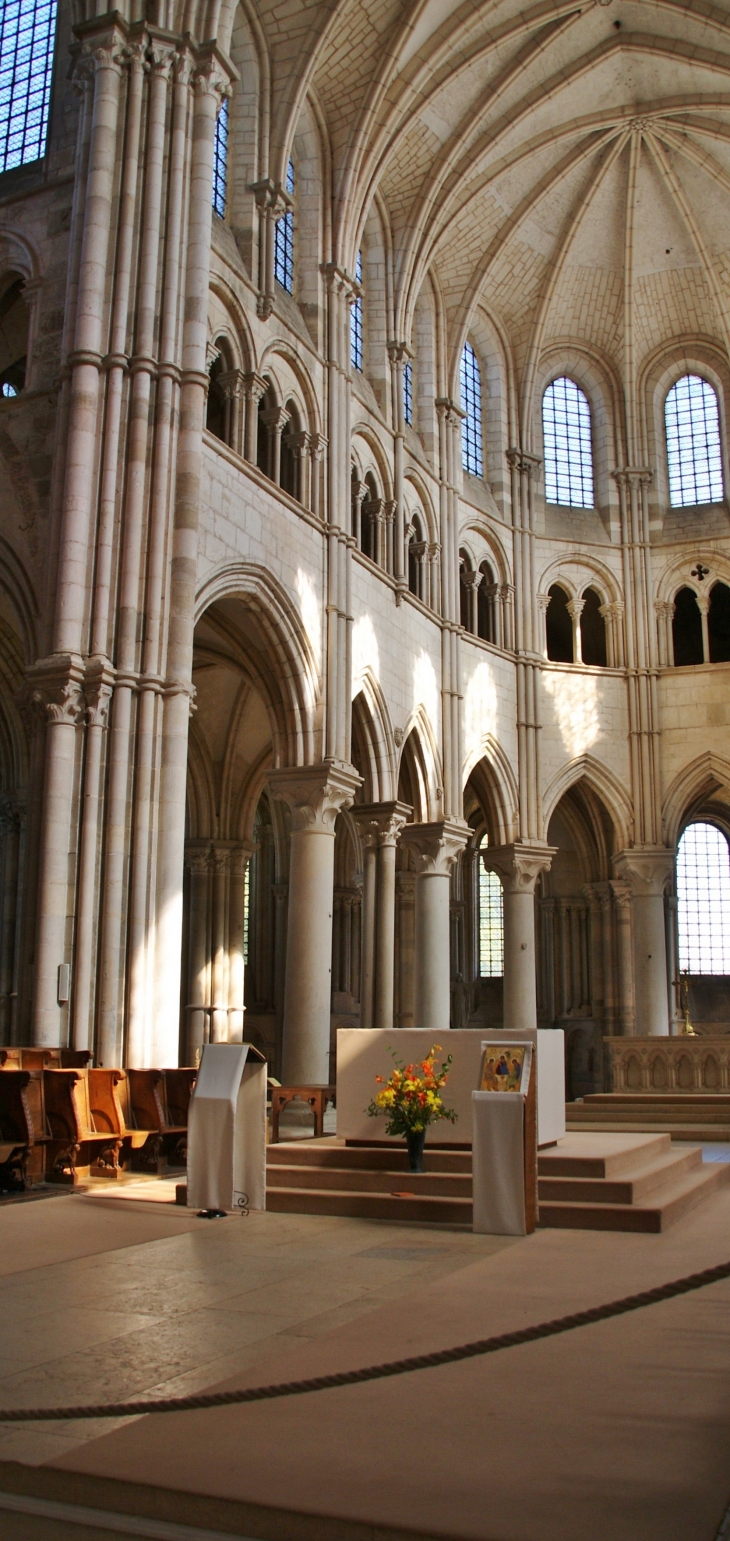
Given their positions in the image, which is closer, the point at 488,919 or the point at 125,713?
the point at 125,713

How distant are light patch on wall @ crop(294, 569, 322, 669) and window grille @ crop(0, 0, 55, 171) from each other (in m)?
6.71

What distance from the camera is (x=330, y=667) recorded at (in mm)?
20141

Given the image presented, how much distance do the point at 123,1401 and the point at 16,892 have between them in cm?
1782

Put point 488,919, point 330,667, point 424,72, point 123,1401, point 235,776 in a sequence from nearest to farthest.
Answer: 1. point 123,1401
2. point 330,667
3. point 424,72
4. point 235,776
5. point 488,919

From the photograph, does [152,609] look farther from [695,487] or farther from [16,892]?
[695,487]

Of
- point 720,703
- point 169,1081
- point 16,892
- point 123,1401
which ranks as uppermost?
point 720,703

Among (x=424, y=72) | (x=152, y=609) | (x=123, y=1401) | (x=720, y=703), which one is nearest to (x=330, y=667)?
(x=152, y=609)

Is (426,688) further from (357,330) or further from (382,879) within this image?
(357,330)

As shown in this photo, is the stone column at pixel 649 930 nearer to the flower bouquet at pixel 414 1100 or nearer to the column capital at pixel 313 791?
the column capital at pixel 313 791

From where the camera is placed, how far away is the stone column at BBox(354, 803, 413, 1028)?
72.9ft

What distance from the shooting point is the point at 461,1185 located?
9945 millimetres

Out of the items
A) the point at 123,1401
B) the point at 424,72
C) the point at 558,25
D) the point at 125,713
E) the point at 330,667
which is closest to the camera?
the point at 123,1401

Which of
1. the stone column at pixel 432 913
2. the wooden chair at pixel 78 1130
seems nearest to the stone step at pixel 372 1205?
the wooden chair at pixel 78 1130

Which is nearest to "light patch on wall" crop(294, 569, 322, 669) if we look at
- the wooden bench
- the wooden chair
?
the wooden chair
